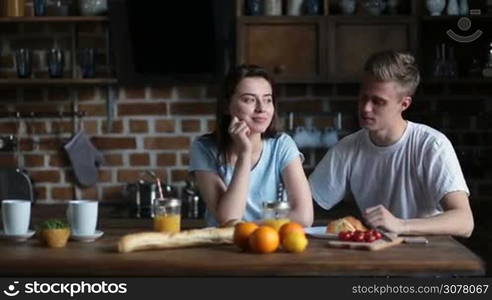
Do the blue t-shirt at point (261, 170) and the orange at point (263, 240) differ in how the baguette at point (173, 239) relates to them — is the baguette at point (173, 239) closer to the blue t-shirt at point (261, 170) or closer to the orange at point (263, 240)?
the orange at point (263, 240)

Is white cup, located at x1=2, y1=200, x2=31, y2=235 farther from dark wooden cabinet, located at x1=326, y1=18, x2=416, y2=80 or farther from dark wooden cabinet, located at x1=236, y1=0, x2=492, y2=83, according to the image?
dark wooden cabinet, located at x1=326, y1=18, x2=416, y2=80

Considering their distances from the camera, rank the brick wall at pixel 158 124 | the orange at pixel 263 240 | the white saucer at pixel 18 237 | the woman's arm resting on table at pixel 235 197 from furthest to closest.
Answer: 1. the brick wall at pixel 158 124
2. the woman's arm resting on table at pixel 235 197
3. the white saucer at pixel 18 237
4. the orange at pixel 263 240

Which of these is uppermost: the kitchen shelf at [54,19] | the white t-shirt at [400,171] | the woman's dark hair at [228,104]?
the kitchen shelf at [54,19]

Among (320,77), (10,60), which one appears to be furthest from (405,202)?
(10,60)

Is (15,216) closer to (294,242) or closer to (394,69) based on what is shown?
(294,242)

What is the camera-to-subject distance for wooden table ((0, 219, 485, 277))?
1812 millimetres

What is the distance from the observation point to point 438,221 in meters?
2.23

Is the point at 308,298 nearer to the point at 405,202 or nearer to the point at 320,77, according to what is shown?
the point at 405,202

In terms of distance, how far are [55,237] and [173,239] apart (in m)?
0.27

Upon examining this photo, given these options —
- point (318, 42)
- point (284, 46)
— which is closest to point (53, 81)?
point (284, 46)

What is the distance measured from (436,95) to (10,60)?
6.58 feet

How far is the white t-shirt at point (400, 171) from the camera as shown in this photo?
246 cm

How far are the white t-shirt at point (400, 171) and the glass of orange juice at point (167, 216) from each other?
583 millimetres

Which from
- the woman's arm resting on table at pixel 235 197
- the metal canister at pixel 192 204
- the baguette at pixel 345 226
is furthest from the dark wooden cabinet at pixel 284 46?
the baguette at pixel 345 226
